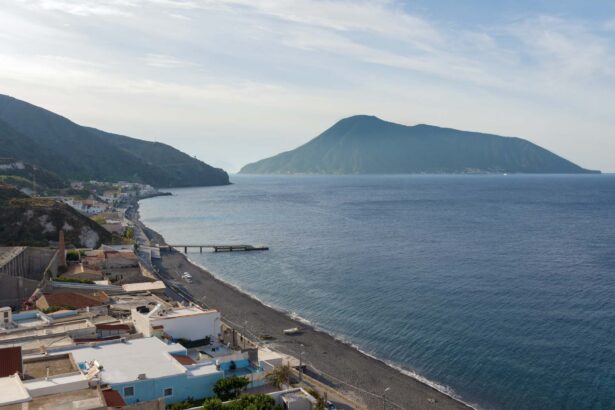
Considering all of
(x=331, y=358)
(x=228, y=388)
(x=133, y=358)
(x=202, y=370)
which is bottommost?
(x=331, y=358)

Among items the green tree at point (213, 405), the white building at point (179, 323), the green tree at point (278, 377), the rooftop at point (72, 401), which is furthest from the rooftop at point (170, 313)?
the rooftop at point (72, 401)

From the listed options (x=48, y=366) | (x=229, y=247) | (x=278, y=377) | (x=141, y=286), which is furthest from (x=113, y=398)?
(x=229, y=247)

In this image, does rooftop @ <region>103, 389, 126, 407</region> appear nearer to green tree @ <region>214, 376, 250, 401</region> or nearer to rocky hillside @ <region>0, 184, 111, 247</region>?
green tree @ <region>214, 376, 250, 401</region>

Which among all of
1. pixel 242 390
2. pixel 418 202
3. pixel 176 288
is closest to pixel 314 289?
pixel 176 288

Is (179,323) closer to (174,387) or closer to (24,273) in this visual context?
(174,387)

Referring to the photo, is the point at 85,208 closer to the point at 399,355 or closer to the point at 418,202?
the point at 399,355

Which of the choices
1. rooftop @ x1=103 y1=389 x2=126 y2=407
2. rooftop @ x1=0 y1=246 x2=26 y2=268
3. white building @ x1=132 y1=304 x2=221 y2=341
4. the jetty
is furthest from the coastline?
the jetty
